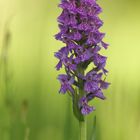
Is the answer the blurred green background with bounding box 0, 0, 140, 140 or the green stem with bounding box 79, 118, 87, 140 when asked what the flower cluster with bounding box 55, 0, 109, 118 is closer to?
the green stem with bounding box 79, 118, 87, 140

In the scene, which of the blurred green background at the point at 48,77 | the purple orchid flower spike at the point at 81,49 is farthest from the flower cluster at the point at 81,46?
the blurred green background at the point at 48,77

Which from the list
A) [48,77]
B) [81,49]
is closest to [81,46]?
[81,49]

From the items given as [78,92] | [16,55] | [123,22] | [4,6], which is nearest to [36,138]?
[78,92]

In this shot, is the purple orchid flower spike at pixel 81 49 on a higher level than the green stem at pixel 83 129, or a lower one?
higher

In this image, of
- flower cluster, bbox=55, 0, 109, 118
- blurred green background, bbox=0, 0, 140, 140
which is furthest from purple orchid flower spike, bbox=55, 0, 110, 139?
blurred green background, bbox=0, 0, 140, 140

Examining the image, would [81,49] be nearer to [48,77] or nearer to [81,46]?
[81,46]

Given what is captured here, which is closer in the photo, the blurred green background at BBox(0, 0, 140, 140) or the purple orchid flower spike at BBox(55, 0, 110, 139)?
the purple orchid flower spike at BBox(55, 0, 110, 139)

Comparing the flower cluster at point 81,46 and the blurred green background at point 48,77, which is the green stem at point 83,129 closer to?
the flower cluster at point 81,46
